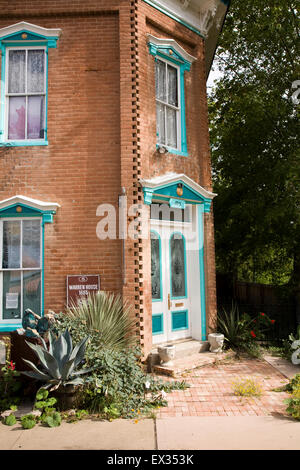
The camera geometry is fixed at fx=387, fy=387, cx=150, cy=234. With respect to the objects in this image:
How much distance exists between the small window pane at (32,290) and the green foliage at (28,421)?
2.52m

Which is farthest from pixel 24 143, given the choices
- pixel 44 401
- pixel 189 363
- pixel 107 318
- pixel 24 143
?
pixel 189 363

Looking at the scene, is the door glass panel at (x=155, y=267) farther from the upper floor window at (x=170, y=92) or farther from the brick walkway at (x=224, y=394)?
the upper floor window at (x=170, y=92)

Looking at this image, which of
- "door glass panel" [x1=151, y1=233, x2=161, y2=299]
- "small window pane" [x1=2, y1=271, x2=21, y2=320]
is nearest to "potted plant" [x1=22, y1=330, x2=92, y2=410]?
"small window pane" [x1=2, y1=271, x2=21, y2=320]

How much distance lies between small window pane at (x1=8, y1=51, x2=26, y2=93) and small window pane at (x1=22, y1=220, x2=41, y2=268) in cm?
272

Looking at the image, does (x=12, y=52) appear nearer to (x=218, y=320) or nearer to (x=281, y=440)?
(x=218, y=320)

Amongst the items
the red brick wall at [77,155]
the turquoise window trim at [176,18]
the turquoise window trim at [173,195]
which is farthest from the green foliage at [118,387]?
the turquoise window trim at [176,18]

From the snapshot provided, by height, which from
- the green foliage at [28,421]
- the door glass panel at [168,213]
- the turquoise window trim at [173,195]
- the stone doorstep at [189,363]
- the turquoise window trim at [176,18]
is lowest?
the green foliage at [28,421]

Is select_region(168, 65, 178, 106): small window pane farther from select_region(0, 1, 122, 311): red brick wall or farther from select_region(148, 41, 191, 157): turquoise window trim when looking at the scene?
select_region(0, 1, 122, 311): red brick wall

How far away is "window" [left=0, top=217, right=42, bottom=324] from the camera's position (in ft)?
23.5

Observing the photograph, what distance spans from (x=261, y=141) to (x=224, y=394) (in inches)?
272

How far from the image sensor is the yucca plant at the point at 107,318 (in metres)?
6.16

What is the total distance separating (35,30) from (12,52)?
0.65 metres

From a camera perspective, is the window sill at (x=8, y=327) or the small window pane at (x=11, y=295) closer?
the window sill at (x=8, y=327)

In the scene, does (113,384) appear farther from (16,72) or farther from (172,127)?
(16,72)
